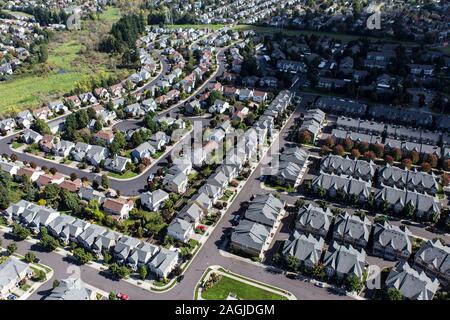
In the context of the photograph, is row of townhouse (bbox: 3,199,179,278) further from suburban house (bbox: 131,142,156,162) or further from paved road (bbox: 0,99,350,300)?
suburban house (bbox: 131,142,156,162)

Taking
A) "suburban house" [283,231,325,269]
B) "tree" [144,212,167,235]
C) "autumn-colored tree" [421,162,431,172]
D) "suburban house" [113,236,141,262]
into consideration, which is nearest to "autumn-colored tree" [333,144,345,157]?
"autumn-colored tree" [421,162,431,172]

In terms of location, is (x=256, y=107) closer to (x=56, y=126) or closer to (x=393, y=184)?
(x=393, y=184)

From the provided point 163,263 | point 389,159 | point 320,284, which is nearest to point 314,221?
point 320,284

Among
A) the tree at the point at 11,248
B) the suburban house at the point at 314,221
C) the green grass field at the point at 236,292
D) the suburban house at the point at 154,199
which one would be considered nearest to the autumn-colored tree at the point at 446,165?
the suburban house at the point at 314,221

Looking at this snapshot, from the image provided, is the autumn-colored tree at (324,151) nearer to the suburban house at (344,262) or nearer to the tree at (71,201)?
the suburban house at (344,262)

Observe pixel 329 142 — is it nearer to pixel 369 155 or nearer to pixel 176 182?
pixel 369 155
